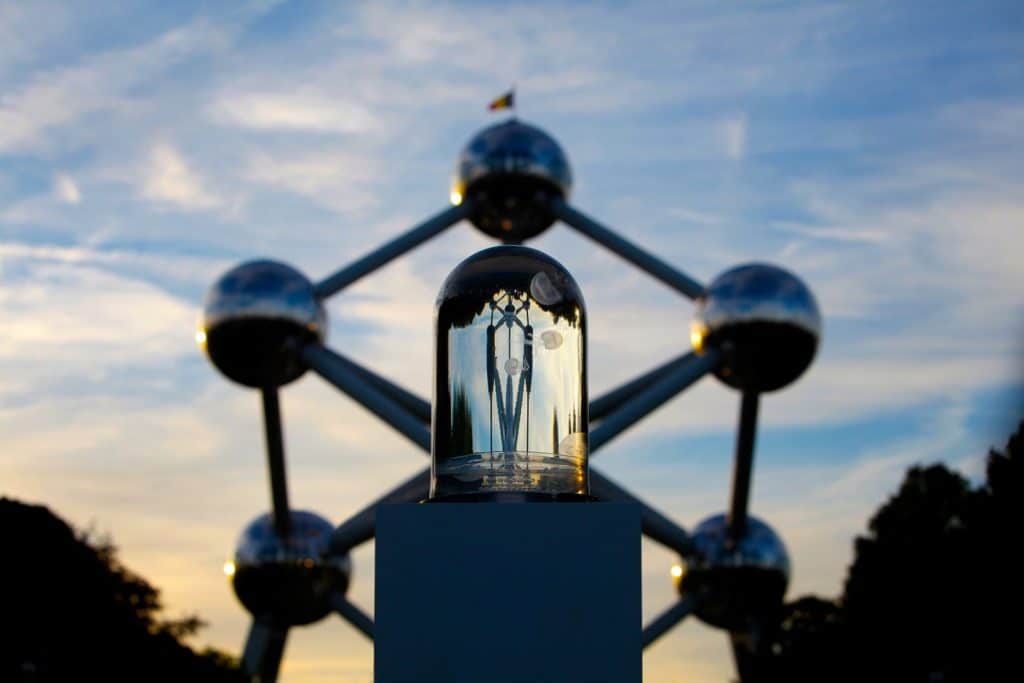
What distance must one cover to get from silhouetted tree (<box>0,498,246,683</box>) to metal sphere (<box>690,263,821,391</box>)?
29.8 feet

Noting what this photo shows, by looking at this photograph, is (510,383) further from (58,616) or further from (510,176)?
(510,176)

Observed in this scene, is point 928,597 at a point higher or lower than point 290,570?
higher

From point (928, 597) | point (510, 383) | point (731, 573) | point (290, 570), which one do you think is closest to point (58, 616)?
point (290, 570)

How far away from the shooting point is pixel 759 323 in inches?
845

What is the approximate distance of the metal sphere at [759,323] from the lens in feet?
70.2

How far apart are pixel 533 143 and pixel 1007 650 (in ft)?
35.4

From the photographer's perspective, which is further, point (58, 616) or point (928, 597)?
point (928, 597)

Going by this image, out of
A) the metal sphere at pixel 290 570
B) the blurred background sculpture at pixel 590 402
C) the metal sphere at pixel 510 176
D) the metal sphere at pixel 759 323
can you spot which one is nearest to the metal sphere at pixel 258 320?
the blurred background sculpture at pixel 590 402

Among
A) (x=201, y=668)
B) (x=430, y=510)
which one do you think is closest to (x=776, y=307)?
(x=201, y=668)

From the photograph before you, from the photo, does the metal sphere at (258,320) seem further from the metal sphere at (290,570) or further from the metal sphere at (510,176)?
the metal sphere at (290,570)

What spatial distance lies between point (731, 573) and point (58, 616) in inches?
399

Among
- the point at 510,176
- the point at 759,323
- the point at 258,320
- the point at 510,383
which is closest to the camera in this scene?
the point at 510,383

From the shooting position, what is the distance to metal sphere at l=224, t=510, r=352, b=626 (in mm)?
23750

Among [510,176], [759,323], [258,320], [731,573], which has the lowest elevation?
[731,573]
